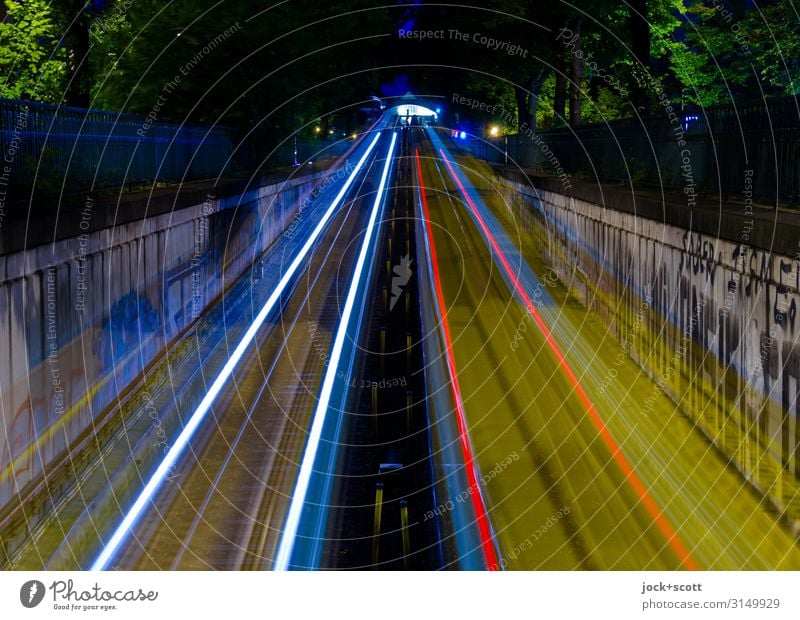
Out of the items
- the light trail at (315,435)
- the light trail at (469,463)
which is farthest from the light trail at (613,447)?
the light trail at (315,435)

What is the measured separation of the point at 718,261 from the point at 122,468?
Result: 8.54m

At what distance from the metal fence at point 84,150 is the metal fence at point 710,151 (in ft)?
30.8

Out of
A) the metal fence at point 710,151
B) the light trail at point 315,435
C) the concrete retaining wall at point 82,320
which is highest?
the metal fence at point 710,151

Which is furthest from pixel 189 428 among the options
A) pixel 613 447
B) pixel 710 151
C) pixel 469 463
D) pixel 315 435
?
pixel 710 151

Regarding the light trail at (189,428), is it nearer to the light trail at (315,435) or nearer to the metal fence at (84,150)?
the light trail at (315,435)

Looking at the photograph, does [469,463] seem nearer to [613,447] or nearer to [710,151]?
[613,447]

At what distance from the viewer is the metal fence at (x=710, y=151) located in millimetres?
16656

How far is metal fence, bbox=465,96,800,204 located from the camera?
656 inches

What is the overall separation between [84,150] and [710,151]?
1055 centimetres

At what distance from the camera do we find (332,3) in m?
58.5

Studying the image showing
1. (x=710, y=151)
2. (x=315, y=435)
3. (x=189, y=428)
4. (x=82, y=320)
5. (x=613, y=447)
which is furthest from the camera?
(x=710, y=151)

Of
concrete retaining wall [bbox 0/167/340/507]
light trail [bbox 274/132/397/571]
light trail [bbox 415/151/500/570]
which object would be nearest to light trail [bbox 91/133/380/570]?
concrete retaining wall [bbox 0/167/340/507]

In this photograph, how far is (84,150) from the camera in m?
21.1

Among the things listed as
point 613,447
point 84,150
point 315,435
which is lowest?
point 315,435
